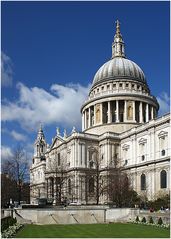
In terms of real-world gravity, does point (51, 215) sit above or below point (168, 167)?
below

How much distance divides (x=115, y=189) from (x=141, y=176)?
11.7 metres

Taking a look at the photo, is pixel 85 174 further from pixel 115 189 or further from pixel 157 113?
pixel 157 113

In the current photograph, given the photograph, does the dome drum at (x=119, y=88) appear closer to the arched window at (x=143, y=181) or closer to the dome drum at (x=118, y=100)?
the dome drum at (x=118, y=100)

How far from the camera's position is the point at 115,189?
68.0 m

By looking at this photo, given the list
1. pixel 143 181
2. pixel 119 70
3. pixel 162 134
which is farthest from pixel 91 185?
pixel 119 70

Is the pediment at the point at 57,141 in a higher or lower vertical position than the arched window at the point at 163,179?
higher

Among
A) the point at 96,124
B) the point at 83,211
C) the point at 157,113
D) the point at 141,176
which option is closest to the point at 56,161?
the point at 96,124

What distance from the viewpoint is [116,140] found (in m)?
88.7

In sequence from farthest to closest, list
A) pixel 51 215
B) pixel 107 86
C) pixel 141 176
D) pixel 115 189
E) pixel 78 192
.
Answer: pixel 107 86 < pixel 78 192 < pixel 141 176 < pixel 115 189 < pixel 51 215

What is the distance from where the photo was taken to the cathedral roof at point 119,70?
104750mm

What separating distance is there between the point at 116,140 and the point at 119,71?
24467mm

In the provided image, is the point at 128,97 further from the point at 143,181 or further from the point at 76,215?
the point at 76,215

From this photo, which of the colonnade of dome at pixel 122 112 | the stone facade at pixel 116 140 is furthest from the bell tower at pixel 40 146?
the colonnade of dome at pixel 122 112

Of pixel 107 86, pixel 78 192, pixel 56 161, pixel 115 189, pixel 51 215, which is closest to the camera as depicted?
pixel 51 215
